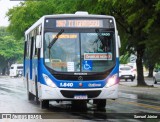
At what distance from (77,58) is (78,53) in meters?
0.18

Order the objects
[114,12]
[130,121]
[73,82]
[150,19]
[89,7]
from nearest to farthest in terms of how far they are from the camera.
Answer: [130,121] < [73,82] < [150,19] < [89,7] < [114,12]

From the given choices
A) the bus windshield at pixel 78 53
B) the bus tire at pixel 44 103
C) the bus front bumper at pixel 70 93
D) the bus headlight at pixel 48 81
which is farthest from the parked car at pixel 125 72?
the bus headlight at pixel 48 81

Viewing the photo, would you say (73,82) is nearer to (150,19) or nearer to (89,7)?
(150,19)

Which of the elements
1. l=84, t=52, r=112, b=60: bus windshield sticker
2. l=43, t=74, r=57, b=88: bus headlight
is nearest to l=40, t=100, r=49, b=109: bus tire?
l=43, t=74, r=57, b=88: bus headlight

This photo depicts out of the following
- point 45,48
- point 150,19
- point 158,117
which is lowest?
point 158,117

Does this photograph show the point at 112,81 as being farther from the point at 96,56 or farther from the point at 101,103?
the point at 101,103

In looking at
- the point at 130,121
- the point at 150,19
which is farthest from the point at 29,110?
the point at 150,19

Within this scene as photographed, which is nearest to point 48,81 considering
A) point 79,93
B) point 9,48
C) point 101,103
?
point 79,93

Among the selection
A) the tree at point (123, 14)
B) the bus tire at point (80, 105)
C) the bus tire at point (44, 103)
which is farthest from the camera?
the tree at point (123, 14)

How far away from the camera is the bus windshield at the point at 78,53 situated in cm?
1673

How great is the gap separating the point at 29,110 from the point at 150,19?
30.1 ft

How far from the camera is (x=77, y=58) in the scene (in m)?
16.8

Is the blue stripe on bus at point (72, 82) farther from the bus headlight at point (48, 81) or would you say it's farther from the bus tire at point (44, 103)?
the bus tire at point (44, 103)

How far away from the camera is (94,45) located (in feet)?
55.8
